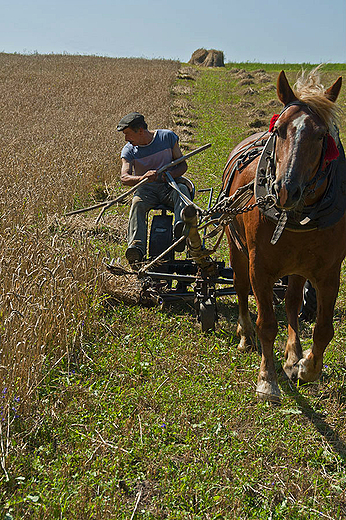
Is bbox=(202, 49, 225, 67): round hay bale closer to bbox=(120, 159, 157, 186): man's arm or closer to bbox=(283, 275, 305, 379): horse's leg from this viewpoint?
bbox=(120, 159, 157, 186): man's arm

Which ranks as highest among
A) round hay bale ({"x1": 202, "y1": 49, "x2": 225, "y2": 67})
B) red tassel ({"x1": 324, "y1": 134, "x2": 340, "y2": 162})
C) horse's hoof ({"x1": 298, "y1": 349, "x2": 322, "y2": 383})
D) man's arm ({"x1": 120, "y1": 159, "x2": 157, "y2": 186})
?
round hay bale ({"x1": 202, "y1": 49, "x2": 225, "y2": 67})

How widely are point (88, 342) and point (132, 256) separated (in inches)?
45.6

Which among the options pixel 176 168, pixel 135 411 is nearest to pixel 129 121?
pixel 176 168

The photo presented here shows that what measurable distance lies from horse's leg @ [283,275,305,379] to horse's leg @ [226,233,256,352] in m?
0.45

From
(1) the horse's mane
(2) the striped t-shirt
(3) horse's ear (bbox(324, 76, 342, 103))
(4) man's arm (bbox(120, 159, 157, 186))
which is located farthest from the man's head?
(3) horse's ear (bbox(324, 76, 342, 103))

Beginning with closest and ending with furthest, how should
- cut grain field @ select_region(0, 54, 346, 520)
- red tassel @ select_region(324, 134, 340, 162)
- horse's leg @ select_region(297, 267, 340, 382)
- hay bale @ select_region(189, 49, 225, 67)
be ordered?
cut grain field @ select_region(0, 54, 346, 520), red tassel @ select_region(324, 134, 340, 162), horse's leg @ select_region(297, 267, 340, 382), hay bale @ select_region(189, 49, 225, 67)

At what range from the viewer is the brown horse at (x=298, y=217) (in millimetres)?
2855

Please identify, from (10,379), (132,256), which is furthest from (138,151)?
(10,379)

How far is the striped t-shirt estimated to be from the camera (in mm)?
5555

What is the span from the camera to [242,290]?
15.4 feet

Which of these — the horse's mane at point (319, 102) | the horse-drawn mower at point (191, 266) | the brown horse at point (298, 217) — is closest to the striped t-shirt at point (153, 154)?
the horse-drawn mower at point (191, 266)

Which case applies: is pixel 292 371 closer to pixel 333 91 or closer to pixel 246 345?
pixel 246 345

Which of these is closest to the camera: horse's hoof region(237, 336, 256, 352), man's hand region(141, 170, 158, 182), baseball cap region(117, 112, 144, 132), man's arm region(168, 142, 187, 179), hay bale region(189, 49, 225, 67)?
horse's hoof region(237, 336, 256, 352)

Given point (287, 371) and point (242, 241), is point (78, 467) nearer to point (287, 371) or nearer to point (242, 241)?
point (287, 371)
